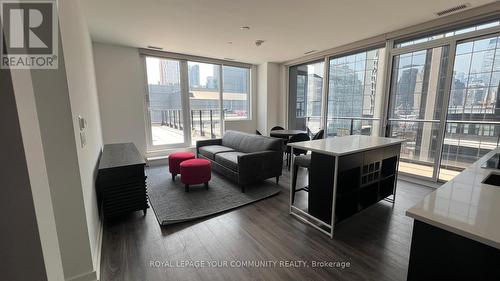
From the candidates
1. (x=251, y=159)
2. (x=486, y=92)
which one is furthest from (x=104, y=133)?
(x=486, y=92)

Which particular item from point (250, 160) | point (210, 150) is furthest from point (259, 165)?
point (210, 150)

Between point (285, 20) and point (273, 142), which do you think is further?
point (273, 142)

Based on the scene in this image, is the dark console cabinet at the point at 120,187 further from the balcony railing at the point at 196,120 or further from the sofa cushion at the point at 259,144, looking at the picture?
the balcony railing at the point at 196,120

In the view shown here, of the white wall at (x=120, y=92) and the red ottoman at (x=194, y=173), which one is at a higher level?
the white wall at (x=120, y=92)

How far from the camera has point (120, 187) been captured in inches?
93.0

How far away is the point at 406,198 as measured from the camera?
3.04 m

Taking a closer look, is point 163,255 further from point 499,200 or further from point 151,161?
point 151,161

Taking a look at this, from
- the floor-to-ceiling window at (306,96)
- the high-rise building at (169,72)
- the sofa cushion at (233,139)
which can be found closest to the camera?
the sofa cushion at (233,139)

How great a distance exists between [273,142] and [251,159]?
574mm

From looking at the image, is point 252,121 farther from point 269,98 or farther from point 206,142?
point 206,142

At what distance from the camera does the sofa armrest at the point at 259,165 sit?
3.18 meters

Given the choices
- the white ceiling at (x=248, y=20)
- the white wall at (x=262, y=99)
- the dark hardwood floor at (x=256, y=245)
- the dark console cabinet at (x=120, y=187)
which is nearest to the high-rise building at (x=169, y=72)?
the white ceiling at (x=248, y=20)

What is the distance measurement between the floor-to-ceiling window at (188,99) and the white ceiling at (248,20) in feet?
2.51

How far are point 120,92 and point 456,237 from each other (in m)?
5.35
